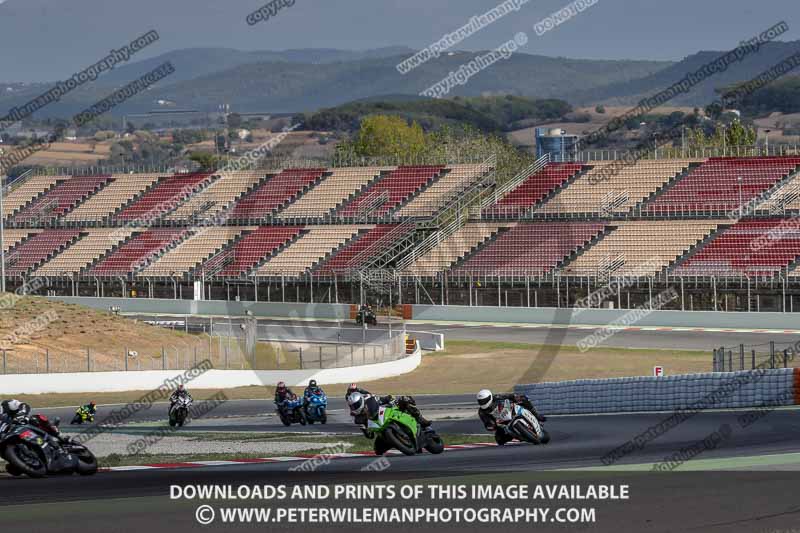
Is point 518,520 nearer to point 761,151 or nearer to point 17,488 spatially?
point 17,488

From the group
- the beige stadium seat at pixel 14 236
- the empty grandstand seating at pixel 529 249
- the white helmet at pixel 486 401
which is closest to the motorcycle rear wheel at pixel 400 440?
the white helmet at pixel 486 401

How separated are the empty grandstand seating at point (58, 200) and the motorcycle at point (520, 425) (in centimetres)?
5832

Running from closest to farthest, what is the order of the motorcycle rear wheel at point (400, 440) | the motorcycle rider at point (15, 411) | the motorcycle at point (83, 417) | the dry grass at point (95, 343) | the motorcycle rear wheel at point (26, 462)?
the motorcycle rear wheel at point (26, 462), the motorcycle rider at point (15, 411), the motorcycle rear wheel at point (400, 440), the motorcycle at point (83, 417), the dry grass at point (95, 343)

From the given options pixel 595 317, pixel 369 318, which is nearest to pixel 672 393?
pixel 595 317

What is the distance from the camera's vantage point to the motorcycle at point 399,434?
1955 cm

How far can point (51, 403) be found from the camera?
34.8m

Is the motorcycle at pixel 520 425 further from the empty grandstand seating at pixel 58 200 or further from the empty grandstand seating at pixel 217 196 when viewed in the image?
the empty grandstand seating at pixel 58 200

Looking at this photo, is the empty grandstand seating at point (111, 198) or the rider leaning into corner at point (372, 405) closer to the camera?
the rider leaning into corner at point (372, 405)

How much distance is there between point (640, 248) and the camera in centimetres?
5603

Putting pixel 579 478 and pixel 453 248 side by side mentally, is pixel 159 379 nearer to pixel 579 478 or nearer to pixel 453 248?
pixel 579 478

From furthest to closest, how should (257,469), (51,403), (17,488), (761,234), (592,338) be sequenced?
(761,234), (592,338), (51,403), (257,469), (17,488)

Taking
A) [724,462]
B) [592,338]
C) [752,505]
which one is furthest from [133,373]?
[752,505]

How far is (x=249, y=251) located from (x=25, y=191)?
2119 cm

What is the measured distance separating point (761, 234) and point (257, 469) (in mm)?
40349
